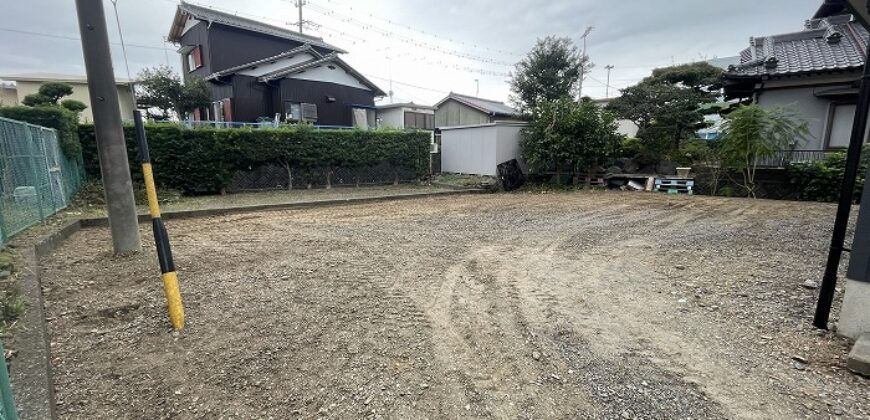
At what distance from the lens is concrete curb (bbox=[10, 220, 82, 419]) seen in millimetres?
1459

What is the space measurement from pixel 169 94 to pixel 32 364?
14646 mm

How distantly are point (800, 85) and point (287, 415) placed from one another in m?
12.5

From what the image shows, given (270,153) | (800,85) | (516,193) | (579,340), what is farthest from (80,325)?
(800,85)

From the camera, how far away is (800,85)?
8711 millimetres

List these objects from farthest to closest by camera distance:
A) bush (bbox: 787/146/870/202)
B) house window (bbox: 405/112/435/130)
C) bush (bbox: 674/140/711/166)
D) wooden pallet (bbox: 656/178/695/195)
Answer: house window (bbox: 405/112/435/130), bush (bbox: 674/140/711/166), wooden pallet (bbox: 656/178/695/195), bush (bbox: 787/146/870/202)

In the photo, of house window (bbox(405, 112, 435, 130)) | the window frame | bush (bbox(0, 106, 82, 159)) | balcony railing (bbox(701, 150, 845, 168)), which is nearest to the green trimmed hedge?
bush (bbox(0, 106, 82, 159))

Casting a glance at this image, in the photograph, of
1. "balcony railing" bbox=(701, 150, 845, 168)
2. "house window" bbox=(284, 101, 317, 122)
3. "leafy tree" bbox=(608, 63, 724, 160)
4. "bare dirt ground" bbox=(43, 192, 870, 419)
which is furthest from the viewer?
"house window" bbox=(284, 101, 317, 122)

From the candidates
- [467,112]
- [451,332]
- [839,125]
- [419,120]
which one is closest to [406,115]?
[419,120]

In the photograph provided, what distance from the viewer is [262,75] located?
1397cm

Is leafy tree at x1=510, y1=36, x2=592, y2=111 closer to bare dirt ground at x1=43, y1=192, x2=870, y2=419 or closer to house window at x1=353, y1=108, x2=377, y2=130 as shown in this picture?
house window at x1=353, y1=108, x2=377, y2=130

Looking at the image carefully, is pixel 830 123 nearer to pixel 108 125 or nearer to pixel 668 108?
pixel 668 108

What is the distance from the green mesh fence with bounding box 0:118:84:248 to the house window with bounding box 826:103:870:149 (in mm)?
14276

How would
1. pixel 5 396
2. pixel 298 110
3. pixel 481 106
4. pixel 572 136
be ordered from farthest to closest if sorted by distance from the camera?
1. pixel 481 106
2. pixel 298 110
3. pixel 572 136
4. pixel 5 396

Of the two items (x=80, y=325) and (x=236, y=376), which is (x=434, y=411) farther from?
(x=80, y=325)
